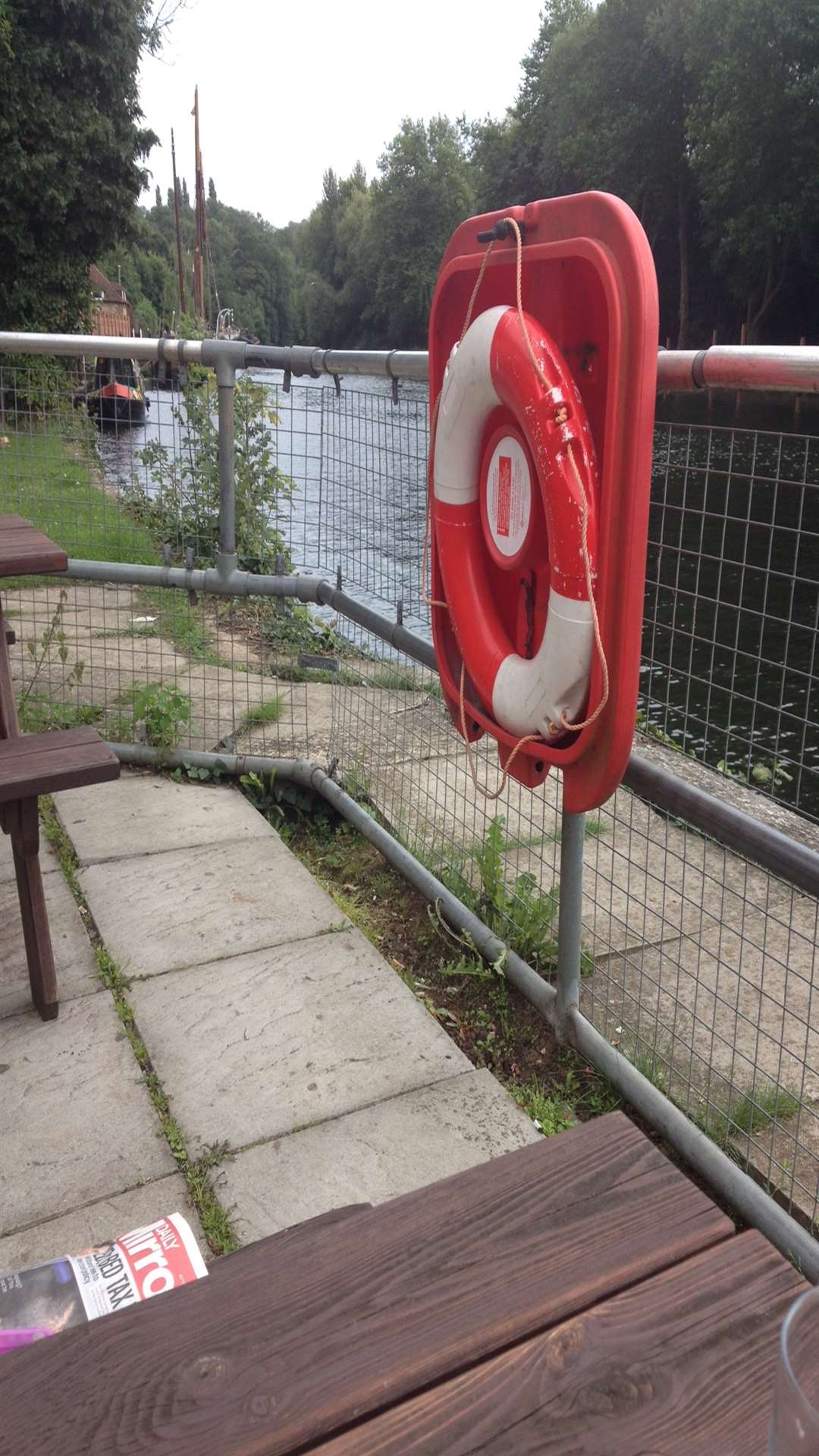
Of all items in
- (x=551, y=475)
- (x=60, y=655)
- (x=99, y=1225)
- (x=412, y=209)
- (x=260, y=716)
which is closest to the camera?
(x=551, y=475)

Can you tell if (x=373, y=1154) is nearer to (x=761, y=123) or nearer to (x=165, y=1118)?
(x=165, y=1118)

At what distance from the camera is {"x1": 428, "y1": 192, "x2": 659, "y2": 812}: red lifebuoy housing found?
1.63 m

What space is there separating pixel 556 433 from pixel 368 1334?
1248 mm

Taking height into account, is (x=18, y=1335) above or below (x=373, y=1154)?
above

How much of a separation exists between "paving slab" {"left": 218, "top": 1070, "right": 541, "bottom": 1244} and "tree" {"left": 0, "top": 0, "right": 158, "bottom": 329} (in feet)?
62.3

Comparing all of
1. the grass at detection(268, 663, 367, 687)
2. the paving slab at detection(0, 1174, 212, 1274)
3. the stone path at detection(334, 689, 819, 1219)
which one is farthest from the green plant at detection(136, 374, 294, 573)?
the paving slab at detection(0, 1174, 212, 1274)

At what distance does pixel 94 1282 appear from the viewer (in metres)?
1.20

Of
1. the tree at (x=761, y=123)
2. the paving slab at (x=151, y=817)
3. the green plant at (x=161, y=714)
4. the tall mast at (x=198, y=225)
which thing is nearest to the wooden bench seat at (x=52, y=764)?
the paving slab at (x=151, y=817)

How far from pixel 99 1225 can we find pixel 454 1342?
1.25 metres

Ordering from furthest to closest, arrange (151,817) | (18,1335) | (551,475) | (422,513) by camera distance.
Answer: (151,817)
(422,513)
(551,475)
(18,1335)

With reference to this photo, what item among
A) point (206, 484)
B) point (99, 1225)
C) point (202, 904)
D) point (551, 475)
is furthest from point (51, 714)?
point (551, 475)

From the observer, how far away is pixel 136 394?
438cm

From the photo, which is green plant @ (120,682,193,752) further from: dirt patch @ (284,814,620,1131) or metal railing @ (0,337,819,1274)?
dirt patch @ (284,814,620,1131)

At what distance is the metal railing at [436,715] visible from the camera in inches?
78.1
